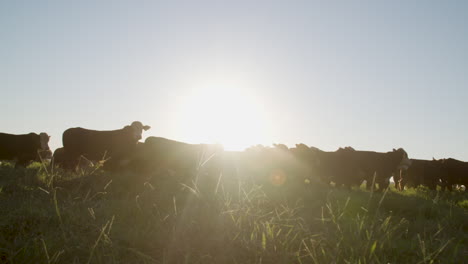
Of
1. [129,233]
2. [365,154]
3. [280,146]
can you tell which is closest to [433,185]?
[365,154]

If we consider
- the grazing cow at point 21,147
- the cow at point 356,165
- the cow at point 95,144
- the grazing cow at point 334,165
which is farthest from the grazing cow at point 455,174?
the grazing cow at point 21,147

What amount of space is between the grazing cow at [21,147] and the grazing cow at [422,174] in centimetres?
2046

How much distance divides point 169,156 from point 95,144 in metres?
3.36

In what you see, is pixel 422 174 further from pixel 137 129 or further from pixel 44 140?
pixel 44 140

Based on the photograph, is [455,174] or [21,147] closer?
[21,147]

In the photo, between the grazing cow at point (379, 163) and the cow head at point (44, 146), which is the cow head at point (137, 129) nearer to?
the cow head at point (44, 146)

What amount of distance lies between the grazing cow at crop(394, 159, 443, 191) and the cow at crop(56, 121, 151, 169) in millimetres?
16093

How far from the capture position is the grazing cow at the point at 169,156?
12.1 meters

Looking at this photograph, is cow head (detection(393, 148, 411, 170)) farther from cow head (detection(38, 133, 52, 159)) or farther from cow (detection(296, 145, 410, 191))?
cow head (detection(38, 133, 52, 159))

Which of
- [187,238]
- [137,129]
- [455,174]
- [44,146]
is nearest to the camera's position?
[187,238]

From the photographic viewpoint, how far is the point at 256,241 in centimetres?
381

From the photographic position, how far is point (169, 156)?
41.5ft

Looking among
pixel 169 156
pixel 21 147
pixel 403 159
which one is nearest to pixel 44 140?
pixel 21 147

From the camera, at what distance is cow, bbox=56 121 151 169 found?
42.7ft
